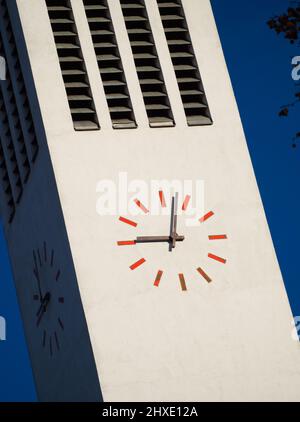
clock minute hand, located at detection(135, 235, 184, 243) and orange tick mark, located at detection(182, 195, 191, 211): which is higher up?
orange tick mark, located at detection(182, 195, 191, 211)

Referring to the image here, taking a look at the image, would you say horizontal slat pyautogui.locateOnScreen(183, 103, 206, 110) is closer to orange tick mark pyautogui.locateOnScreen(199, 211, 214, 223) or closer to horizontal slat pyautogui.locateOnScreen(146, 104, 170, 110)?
horizontal slat pyautogui.locateOnScreen(146, 104, 170, 110)

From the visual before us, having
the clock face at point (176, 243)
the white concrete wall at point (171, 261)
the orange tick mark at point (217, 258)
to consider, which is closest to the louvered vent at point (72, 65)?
the white concrete wall at point (171, 261)

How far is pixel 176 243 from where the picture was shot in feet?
82.1

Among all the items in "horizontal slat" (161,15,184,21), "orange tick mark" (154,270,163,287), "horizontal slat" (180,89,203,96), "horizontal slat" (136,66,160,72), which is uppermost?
"horizontal slat" (161,15,184,21)

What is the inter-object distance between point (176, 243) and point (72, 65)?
12.4ft

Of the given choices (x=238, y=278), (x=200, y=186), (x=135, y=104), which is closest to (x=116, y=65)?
(x=135, y=104)

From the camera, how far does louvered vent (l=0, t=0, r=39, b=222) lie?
2666 cm

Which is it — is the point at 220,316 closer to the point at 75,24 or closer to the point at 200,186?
the point at 200,186

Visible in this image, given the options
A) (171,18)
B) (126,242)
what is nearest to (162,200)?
(126,242)

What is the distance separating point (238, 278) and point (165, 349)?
6.16ft

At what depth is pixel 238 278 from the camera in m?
25.1

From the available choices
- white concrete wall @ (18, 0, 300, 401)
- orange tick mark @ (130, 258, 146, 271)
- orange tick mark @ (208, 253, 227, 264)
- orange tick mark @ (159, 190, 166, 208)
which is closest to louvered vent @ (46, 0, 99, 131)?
white concrete wall @ (18, 0, 300, 401)

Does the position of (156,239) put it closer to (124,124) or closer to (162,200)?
(162,200)

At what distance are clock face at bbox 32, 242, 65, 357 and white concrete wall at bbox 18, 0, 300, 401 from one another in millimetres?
1304
